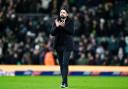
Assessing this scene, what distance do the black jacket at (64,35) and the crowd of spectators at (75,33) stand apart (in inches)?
380

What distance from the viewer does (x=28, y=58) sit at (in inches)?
990

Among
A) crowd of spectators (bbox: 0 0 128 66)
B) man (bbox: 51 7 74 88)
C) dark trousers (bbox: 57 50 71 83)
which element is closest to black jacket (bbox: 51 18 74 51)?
man (bbox: 51 7 74 88)

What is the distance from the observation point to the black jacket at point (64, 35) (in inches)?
576

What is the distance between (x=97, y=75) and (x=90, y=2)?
7.32 metres

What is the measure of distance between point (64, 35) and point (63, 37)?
6cm

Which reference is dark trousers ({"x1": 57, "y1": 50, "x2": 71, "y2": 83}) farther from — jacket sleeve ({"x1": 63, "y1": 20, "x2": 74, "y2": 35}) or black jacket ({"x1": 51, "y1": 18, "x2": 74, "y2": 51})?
jacket sleeve ({"x1": 63, "y1": 20, "x2": 74, "y2": 35})

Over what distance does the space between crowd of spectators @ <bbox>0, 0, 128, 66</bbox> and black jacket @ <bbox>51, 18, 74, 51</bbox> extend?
31.7ft

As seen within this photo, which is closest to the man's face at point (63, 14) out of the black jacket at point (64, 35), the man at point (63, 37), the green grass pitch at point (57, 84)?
the man at point (63, 37)

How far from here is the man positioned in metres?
14.6

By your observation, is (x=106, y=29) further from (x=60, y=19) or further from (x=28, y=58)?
(x=60, y=19)

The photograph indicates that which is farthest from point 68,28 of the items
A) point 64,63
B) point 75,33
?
point 75,33

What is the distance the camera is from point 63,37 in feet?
48.9

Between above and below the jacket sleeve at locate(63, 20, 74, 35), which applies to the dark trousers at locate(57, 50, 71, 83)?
below

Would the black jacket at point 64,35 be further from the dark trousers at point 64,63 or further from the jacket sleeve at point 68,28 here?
the dark trousers at point 64,63
